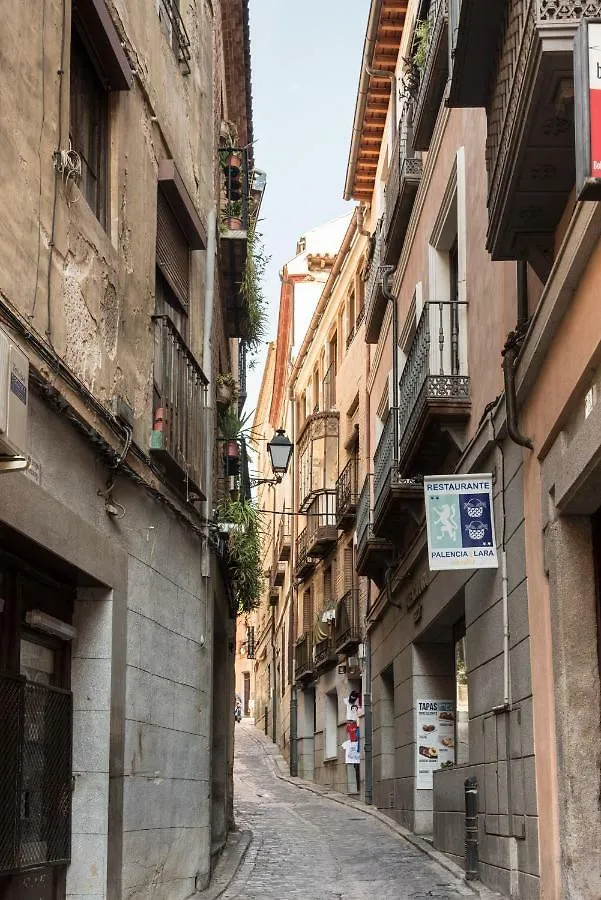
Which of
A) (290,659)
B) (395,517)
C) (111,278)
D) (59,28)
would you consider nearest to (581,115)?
(59,28)

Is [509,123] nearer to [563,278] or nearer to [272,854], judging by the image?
[563,278]

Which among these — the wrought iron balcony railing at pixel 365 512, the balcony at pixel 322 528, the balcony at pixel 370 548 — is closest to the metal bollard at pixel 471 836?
the balcony at pixel 370 548

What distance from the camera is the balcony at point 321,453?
103ft

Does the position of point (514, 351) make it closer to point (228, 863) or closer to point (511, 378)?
point (511, 378)

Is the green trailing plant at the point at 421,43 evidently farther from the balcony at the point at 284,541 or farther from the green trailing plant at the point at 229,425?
the balcony at the point at 284,541

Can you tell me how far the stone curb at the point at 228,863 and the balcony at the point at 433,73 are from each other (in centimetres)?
835

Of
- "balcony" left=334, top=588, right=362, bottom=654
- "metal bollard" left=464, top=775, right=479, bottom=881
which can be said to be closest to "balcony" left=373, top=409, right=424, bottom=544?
"metal bollard" left=464, top=775, right=479, bottom=881

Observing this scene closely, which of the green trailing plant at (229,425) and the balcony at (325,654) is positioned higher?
the green trailing plant at (229,425)

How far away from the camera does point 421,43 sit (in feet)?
51.0

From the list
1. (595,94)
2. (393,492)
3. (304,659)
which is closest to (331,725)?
(304,659)

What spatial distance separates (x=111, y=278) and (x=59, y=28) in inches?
74.8

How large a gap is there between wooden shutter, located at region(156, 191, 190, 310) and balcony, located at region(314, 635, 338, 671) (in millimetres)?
17684

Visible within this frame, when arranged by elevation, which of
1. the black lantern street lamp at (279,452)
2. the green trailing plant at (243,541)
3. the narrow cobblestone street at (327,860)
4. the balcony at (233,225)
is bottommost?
the narrow cobblestone street at (327,860)

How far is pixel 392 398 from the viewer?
62.0 feet
